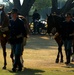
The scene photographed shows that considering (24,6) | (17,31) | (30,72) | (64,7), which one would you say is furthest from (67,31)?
(64,7)

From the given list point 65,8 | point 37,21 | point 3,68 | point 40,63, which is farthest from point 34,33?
point 3,68

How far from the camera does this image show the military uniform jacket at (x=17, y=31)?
1070 cm

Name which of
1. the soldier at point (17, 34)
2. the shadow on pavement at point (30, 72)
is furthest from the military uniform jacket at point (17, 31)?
the shadow on pavement at point (30, 72)

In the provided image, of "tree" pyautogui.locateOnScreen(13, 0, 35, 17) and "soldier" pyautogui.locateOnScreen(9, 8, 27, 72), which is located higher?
"soldier" pyautogui.locateOnScreen(9, 8, 27, 72)

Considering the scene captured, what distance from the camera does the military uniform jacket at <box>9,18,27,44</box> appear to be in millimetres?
10695

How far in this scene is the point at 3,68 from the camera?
11539mm

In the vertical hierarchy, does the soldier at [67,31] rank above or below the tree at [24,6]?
above

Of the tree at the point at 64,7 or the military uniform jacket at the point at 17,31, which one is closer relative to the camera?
the military uniform jacket at the point at 17,31

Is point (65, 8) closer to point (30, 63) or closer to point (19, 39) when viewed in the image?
point (30, 63)

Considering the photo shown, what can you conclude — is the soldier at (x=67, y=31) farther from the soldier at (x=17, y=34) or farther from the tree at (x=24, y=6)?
the tree at (x=24, y=6)

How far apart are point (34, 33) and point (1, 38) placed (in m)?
19.8

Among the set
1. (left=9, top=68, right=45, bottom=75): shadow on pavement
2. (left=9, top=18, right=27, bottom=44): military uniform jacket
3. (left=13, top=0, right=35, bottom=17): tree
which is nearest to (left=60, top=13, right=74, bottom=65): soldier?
(left=9, top=68, right=45, bottom=75): shadow on pavement

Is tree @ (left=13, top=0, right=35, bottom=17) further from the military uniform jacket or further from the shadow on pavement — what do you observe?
the military uniform jacket

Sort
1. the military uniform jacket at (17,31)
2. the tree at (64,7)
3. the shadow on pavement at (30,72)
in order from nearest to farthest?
1. the shadow on pavement at (30,72)
2. the military uniform jacket at (17,31)
3. the tree at (64,7)
